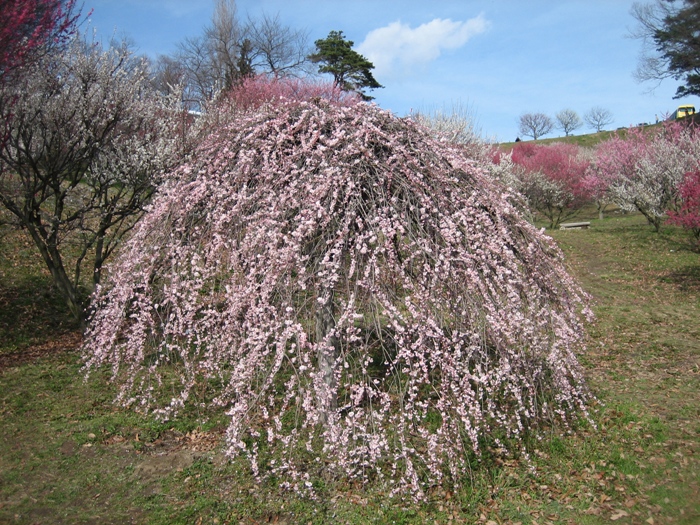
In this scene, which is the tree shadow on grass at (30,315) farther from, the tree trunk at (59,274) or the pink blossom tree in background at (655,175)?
the pink blossom tree in background at (655,175)

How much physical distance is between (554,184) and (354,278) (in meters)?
20.2

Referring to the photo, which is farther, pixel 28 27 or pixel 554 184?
pixel 554 184

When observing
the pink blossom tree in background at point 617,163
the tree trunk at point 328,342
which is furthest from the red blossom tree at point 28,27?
the pink blossom tree in background at point 617,163

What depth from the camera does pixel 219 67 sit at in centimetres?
2752

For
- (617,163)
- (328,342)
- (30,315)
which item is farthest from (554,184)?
(328,342)

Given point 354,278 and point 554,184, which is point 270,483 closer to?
point 354,278

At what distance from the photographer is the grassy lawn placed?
362cm

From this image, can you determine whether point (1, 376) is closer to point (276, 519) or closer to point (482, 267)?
point (276, 519)

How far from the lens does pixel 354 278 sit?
3.89 metres

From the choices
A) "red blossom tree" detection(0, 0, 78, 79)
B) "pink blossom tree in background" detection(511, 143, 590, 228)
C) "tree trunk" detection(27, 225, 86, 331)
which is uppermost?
"red blossom tree" detection(0, 0, 78, 79)

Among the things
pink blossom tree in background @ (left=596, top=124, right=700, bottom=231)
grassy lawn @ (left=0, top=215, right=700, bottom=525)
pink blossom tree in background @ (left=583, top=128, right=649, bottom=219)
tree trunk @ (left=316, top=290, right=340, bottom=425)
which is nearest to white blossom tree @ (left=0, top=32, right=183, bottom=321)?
grassy lawn @ (left=0, top=215, right=700, bottom=525)

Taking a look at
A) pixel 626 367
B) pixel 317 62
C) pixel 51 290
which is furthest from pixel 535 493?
pixel 317 62

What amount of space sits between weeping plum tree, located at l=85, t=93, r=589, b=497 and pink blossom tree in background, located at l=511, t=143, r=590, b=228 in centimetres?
1740

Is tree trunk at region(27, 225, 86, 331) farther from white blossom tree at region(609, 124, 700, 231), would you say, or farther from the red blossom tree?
white blossom tree at region(609, 124, 700, 231)
